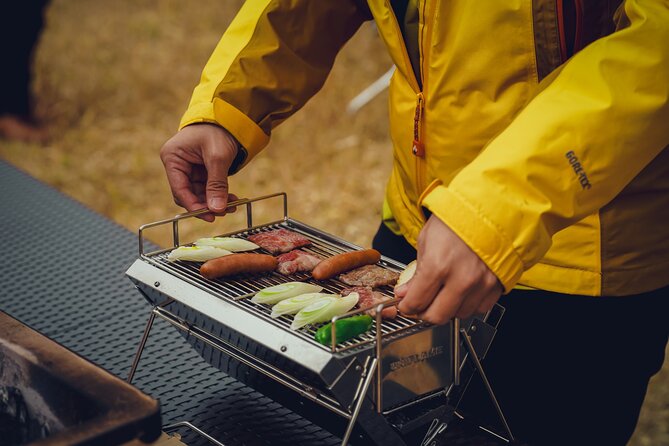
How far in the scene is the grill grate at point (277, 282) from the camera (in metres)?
1.29

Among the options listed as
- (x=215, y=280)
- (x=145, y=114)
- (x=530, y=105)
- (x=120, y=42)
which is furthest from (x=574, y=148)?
(x=120, y=42)

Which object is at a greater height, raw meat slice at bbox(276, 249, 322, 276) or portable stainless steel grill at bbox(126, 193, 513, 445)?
raw meat slice at bbox(276, 249, 322, 276)

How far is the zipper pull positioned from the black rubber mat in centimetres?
61

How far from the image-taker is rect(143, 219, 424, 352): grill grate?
1.29 m

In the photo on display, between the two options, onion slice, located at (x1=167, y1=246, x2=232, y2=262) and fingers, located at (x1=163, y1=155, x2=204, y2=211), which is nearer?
onion slice, located at (x1=167, y1=246, x2=232, y2=262)

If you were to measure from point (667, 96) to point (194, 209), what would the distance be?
40.3 inches

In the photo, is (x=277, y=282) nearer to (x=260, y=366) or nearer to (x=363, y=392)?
(x=260, y=366)

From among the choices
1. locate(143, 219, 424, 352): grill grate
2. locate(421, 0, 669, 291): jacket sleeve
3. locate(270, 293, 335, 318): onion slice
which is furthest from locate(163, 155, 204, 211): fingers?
locate(421, 0, 669, 291): jacket sleeve

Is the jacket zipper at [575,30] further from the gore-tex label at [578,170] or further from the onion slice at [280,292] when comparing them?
the onion slice at [280,292]

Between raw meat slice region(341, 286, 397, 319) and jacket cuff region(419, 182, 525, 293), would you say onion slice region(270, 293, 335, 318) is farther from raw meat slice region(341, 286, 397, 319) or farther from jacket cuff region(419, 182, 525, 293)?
jacket cuff region(419, 182, 525, 293)

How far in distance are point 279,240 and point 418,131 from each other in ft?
1.25

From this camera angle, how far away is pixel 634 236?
163 cm

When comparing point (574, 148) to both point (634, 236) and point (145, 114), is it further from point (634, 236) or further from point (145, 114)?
point (145, 114)

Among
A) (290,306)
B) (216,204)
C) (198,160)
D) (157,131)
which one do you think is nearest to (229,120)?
(198,160)
